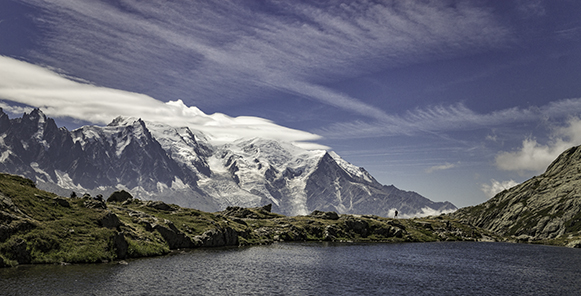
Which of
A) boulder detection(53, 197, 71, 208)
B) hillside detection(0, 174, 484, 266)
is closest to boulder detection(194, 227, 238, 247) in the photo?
hillside detection(0, 174, 484, 266)

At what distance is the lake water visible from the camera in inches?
2530

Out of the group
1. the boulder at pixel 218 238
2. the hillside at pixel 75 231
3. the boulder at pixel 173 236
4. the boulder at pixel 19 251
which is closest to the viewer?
the boulder at pixel 19 251

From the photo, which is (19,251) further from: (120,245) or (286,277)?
(286,277)

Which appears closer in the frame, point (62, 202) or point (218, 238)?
point (62, 202)

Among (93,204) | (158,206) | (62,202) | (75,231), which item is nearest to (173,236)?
(93,204)

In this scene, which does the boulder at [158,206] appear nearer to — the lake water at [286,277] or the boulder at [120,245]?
the lake water at [286,277]

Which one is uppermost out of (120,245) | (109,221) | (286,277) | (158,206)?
(158,206)

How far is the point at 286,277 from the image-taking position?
84250 millimetres

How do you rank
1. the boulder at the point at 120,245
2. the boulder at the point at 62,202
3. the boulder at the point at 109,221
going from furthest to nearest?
the boulder at the point at 62,202
the boulder at the point at 109,221
the boulder at the point at 120,245

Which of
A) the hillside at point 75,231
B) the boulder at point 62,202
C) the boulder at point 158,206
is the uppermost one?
the boulder at point 62,202

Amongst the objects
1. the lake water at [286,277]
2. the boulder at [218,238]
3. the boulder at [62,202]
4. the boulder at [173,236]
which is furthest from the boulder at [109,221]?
the boulder at [218,238]

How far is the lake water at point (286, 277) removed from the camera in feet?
211

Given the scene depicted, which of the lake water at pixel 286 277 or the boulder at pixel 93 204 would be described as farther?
the boulder at pixel 93 204

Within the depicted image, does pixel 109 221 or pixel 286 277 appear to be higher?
pixel 109 221
